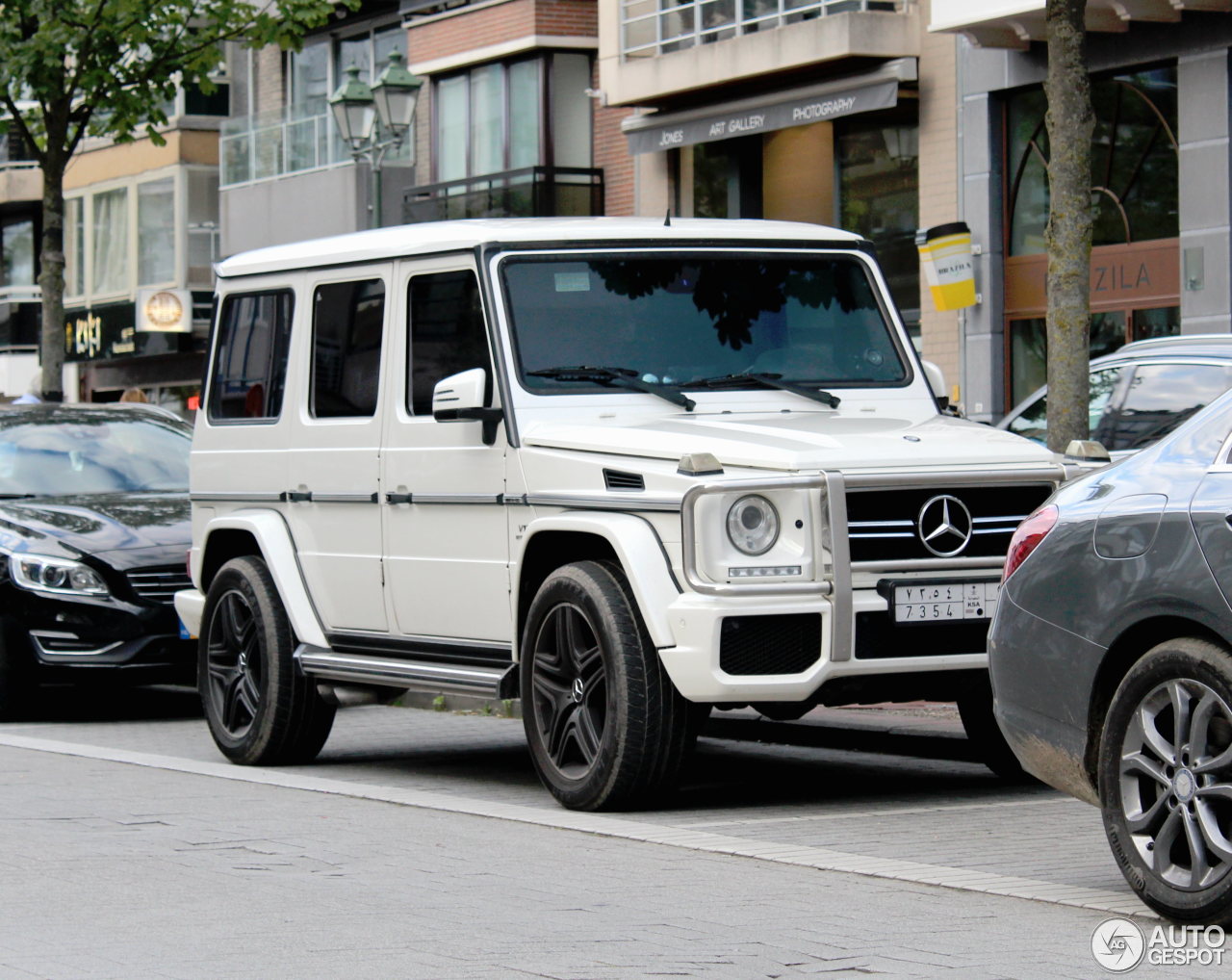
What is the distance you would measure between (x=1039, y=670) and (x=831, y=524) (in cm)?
169

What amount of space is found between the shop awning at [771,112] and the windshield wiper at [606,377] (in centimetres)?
1684

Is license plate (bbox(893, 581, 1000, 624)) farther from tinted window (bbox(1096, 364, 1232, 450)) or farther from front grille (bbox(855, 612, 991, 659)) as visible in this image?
tinted window (bbox(1096, 364, 1232, 450))

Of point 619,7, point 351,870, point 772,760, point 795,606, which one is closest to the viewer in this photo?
point 351,870

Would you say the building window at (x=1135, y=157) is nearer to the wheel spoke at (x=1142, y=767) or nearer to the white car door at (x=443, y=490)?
the white car door at (x=443, y=490)

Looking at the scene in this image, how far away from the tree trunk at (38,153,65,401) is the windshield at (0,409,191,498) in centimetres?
831

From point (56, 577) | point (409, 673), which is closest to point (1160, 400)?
point (409, 673)

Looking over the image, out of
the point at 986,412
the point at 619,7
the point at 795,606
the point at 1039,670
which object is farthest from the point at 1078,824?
the point at 619,7

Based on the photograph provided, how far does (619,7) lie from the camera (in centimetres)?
3047

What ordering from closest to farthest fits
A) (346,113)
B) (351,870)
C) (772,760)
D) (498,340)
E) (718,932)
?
1. (718,932)
2. (351,870)
3. (498,340)
4. (772,760)
5. (346,113)

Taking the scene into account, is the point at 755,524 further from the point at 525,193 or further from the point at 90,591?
the point at 525,193

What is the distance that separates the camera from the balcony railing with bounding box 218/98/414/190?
38.1 meters

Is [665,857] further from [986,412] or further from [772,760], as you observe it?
[986,412]

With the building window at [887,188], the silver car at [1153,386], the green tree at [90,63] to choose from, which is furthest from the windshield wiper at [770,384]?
the building window at [887,188]

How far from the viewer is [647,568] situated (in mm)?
8352
